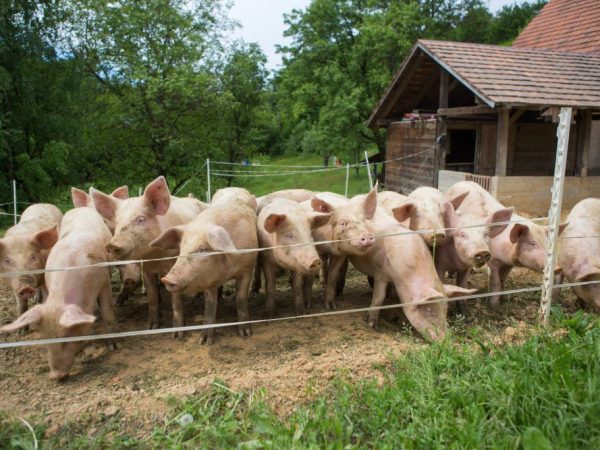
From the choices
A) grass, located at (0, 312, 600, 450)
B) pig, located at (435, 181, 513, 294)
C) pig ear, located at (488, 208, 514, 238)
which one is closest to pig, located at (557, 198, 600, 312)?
pig ear, located at (488, 208, 514, 238)

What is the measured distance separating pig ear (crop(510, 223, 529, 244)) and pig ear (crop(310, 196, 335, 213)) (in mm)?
1951

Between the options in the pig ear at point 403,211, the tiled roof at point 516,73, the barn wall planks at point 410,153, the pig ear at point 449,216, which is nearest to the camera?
the pig ear at point 449,216

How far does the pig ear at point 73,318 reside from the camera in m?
3.80

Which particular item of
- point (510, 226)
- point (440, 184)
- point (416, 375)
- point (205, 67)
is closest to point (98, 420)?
point (416, 375)

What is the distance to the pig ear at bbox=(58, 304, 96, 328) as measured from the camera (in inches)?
149

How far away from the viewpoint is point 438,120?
13.8 metres

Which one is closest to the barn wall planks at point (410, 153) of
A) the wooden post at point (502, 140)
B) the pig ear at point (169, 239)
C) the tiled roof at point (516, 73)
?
the tiled roof at point (516, 73)

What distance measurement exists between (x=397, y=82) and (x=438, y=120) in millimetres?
1916

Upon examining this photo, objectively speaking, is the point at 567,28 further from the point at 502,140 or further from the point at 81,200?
the point at 81,200

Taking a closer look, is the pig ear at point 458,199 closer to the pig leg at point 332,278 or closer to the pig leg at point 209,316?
the pig leg at point 332,278

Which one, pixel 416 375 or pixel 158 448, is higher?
pixel 416 375

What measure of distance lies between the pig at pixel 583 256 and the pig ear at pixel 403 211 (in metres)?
1.57

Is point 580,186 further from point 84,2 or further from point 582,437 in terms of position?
point 84,2

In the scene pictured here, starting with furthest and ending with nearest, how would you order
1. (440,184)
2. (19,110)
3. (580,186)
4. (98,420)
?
(19,110) → (440,184) → (580,186) → (98,420)
